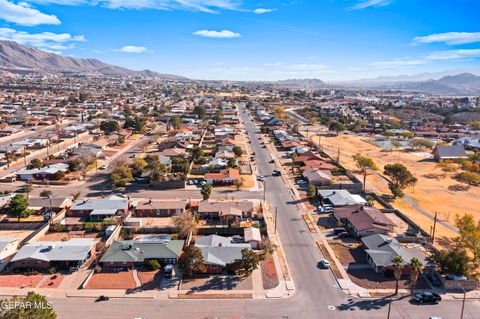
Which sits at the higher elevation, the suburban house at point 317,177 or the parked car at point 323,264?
the suburban house at point 317,177

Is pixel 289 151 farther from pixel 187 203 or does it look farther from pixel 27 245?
pixel 27 245

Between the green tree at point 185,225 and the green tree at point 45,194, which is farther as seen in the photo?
the green tree at point 45,194

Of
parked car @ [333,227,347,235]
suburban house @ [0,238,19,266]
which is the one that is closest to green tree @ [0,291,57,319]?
suburban house @ [0,238,19,266]

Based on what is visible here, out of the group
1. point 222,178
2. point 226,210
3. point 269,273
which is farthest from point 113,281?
point 222,178

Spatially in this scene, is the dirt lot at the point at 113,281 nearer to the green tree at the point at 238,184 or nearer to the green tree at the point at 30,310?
the green tree at the point at 30,310

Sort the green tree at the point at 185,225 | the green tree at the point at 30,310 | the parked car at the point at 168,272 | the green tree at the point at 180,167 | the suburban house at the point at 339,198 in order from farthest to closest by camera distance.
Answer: the green tree at the point at 180,167
the suburban house at the point at 339,198
the green tree at the point at 185,225
the parked car at the point at 168,272
the green tree at the point at 30,310

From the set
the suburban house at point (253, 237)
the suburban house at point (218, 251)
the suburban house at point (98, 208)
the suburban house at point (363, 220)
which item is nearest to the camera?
the suburban house at point (218, 251)

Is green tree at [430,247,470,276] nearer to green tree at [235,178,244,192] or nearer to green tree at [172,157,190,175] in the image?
green tree at [235,178,244,192]

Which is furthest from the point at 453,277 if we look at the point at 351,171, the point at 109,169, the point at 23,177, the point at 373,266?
the point at 23,177

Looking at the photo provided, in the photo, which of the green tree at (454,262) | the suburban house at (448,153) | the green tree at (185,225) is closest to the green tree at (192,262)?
the green tree at (185,225)
